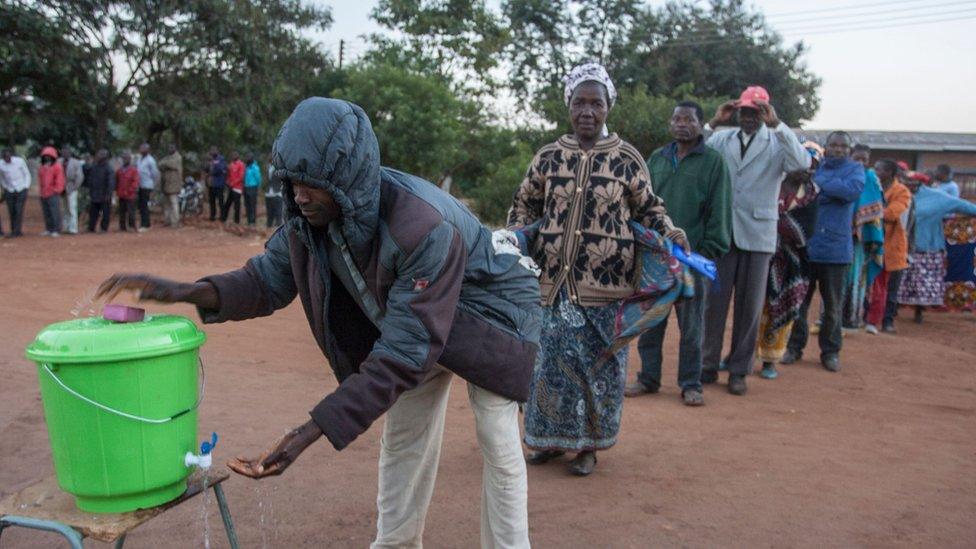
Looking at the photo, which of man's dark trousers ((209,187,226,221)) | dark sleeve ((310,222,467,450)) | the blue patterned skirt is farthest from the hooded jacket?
man's dark trousers ((209,187,226,221))

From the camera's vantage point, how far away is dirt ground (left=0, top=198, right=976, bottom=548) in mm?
3645

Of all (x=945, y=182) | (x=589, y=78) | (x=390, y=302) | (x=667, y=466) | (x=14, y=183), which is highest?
(x=589, y=78)

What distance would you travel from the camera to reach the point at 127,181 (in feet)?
53.9

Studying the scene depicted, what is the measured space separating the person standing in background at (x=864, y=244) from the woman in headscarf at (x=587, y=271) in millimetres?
4481

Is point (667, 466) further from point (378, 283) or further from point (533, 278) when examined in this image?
point (378, 283)

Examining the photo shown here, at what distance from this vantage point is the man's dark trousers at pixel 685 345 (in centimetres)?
566

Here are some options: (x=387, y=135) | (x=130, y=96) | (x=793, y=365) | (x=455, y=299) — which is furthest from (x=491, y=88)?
(x=455, y=299)

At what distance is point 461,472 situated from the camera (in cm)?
433

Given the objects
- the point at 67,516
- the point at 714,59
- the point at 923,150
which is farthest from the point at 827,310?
the point at 714,59

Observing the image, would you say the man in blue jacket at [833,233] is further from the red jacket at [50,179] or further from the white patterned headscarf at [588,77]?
the red jacket at [50,179]

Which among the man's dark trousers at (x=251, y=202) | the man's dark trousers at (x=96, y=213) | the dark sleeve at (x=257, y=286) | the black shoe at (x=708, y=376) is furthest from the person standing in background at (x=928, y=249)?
the man's dark trousers at (x=96, y=213)

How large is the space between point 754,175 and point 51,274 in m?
8.91

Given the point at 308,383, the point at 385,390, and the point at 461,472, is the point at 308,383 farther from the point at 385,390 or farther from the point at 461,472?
the point at 385,390

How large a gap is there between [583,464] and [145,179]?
14.4 m
